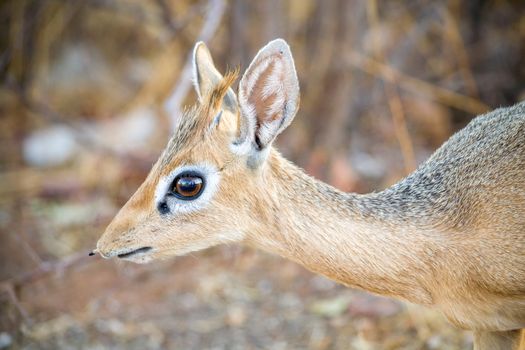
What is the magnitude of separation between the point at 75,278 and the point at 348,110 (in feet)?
8.39

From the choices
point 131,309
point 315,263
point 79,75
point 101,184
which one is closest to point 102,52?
point 79,75

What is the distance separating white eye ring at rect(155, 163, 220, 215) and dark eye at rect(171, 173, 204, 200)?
0.04ft

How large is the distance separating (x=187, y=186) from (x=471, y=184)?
112cm

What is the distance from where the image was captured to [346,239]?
2.64 meters

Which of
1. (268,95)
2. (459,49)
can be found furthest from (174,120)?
(459,49)

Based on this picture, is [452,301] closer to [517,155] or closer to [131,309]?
[517,155]

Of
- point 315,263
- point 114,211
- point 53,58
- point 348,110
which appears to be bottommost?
point 315,263

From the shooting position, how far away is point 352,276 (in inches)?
104

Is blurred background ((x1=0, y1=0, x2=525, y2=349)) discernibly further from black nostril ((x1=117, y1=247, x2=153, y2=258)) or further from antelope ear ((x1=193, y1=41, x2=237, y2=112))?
black nostril ((x1=117, y1=247, x2=153, y2=258))

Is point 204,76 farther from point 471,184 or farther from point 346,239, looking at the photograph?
point 471,184

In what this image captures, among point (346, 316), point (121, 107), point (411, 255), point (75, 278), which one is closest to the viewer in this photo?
point (411, 255)

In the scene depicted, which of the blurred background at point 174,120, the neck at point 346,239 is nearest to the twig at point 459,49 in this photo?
the blurred background at point 174,120

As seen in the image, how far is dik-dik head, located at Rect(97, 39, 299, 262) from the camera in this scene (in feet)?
8.66

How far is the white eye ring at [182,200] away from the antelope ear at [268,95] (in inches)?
7.1
